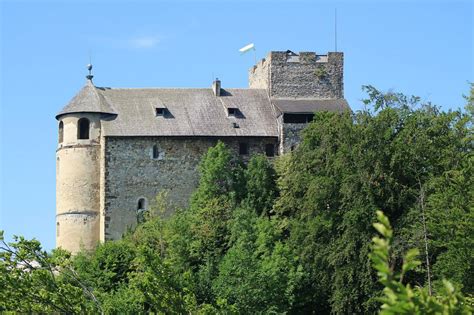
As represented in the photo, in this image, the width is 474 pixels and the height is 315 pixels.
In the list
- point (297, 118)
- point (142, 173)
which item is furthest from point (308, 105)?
point (142, 173)

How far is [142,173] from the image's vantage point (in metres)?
58.9

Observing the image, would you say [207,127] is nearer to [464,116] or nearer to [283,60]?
[283,60]

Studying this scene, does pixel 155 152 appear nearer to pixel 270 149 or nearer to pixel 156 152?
pixel 156 152

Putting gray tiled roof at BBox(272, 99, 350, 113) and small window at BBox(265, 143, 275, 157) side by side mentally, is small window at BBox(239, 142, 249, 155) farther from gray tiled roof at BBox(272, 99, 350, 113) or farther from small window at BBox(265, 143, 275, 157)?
gray tiled roof at BBox(272, 99, 350, 113)

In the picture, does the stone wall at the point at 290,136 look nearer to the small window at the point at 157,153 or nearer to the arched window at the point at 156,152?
the small window at the point at 157,153

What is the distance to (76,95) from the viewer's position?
6119 centimetres

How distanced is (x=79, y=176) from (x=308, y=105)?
40.7 feet

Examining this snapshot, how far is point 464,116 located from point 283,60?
11077mm

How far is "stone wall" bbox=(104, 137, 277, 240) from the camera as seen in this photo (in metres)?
58.5

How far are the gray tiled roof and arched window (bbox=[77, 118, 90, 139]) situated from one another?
990 centimetres

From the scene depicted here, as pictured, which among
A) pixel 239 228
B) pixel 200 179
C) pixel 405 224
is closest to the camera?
pixel 405 224

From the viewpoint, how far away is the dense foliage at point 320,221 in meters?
48.0

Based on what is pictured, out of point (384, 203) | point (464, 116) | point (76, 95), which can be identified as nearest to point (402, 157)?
point (384, 203)

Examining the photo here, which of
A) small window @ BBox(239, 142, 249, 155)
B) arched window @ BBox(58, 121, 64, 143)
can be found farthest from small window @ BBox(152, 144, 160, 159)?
arched window @ BBox(58, 121, 64, 143)
